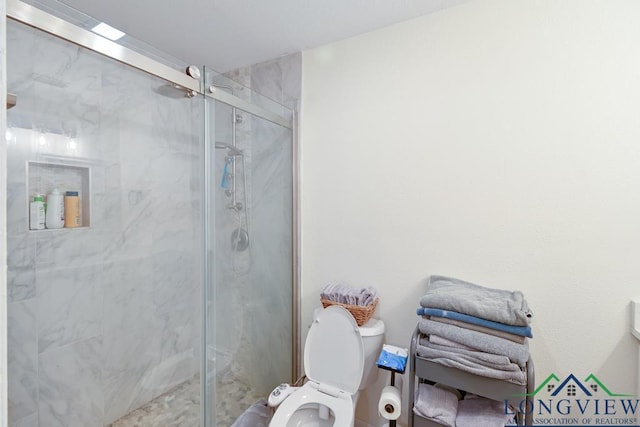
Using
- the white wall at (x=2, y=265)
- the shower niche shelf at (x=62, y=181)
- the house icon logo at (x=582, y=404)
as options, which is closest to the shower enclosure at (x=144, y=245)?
the shower niche shelf at (x=62, y=181)

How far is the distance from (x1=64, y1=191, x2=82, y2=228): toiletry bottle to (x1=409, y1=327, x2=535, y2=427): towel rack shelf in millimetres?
1713

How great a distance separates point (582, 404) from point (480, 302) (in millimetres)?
671

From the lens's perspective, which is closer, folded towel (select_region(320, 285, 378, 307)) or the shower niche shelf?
the shower niche shelf

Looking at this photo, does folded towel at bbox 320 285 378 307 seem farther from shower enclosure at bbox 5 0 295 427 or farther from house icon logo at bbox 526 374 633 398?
house icon logo at bbox 526 374 633 398

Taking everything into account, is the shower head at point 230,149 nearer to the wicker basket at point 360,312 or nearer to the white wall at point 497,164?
the white wall at point 497,164

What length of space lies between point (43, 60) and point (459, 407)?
2.25 meters

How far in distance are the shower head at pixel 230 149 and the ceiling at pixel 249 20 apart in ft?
2.16

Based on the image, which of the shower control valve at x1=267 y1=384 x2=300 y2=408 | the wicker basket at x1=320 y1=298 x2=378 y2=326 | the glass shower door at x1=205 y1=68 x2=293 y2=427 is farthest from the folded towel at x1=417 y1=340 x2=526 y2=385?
the glass shower door at x1=205 y1=68 x2=293 y2=427

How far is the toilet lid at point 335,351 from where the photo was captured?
1.46 meters

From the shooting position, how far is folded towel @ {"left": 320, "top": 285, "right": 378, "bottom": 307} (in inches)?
62.6

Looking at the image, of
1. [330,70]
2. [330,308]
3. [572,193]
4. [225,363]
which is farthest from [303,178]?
[572,193]

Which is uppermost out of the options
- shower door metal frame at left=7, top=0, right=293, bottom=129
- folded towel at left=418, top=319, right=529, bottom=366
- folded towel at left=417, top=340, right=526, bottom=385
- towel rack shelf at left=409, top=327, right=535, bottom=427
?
shower door metal frame at left=7, top=0, right=293, bottom=129

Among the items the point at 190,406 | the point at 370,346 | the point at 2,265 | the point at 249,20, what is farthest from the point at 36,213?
the point at 370,346

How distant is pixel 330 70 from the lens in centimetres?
180
